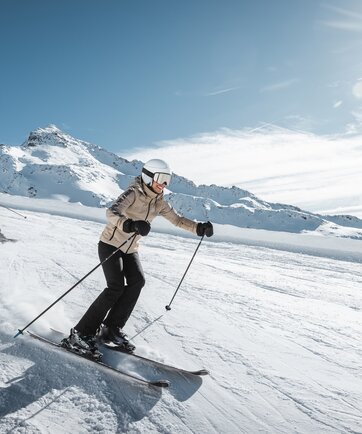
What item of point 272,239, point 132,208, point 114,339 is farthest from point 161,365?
point 272,239

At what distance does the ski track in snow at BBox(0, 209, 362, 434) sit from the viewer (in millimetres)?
3033

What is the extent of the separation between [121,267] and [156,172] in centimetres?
Result: 105

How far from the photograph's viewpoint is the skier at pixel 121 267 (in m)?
4.18

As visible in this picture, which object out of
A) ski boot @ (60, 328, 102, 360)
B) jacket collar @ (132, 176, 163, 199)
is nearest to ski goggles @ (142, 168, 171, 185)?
jacket collar @ (132, 176, 163, 199)

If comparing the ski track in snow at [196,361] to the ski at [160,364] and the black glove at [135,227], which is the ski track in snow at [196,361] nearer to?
the ski at [160,364]

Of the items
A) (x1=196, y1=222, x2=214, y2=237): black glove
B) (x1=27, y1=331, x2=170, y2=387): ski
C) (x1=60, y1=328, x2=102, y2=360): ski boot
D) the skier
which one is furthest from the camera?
(x1=196, y1=222, x2=214, y2=237): black glove

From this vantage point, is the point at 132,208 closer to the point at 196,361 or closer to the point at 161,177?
the point at 161,177

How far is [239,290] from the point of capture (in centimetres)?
820

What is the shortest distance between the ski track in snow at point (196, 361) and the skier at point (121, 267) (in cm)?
29

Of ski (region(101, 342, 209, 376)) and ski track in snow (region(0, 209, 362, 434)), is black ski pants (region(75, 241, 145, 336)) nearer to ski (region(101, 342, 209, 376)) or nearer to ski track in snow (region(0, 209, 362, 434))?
ski (region(101, 342, 209, 376))

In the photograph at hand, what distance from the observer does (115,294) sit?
4.21 m

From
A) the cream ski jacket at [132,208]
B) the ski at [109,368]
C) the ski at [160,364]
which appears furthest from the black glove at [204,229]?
the ski at [109,368]

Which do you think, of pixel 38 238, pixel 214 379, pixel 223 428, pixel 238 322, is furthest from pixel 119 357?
pixel 38 238

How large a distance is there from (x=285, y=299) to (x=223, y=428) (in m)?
4.98
